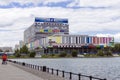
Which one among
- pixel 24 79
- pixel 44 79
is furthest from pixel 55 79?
pixel 24 79

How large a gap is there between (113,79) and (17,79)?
2427cm

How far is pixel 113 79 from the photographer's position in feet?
163

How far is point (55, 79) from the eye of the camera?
30391 mm

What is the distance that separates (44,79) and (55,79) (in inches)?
50.1

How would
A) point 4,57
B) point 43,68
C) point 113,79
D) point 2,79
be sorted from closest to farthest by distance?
point 2,79 < point 43,68 < point 113,79 < point 4,57

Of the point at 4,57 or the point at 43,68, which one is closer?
the point at 43,68

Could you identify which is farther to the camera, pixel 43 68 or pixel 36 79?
pixel 43 68

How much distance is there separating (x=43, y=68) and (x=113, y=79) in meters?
12.2

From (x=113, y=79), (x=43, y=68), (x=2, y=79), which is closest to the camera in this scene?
(x=2, y=79)

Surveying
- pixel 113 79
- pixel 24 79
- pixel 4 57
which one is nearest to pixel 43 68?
pixel 113 79

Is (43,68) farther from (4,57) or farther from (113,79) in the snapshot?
(4,57)

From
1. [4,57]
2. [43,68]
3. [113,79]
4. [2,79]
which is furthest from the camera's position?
[4,57]

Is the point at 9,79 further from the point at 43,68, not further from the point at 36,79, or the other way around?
the point at 43,68

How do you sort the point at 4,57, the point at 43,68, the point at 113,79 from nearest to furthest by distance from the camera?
the point at 43,68 < the point at 113,79 < the point at 4,57
